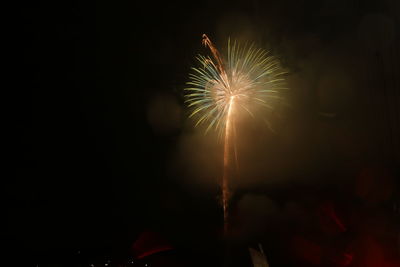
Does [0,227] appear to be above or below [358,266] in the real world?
above

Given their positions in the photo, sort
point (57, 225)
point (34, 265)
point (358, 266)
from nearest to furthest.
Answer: point (358, 266) < point (34, 265) < point (57, 225)

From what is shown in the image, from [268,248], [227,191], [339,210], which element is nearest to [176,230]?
[227,191]

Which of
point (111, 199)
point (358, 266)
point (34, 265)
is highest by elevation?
point (111, 199)

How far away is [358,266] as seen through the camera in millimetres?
12000

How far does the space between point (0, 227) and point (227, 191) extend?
10036 mm

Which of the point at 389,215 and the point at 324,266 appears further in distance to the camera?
the point at 389,215

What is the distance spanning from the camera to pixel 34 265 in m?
13.0

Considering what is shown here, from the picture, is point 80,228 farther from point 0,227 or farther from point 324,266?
point 324,266

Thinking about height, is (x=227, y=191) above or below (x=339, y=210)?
above

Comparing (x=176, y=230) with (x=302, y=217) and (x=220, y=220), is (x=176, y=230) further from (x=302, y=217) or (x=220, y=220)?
(x=302, y=217)

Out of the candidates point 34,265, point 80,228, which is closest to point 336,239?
point 80,228

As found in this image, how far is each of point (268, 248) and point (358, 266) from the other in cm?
349

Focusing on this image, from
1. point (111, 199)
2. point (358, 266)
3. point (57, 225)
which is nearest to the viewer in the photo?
point (358, 266)

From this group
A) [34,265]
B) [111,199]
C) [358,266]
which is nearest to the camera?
[358,266]
